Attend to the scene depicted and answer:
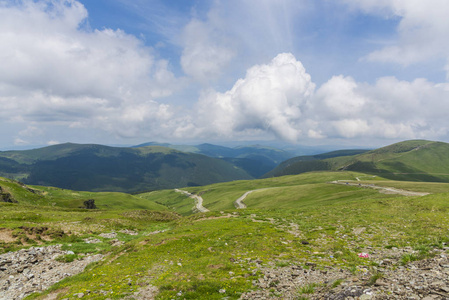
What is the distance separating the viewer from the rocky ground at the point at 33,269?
648 inches

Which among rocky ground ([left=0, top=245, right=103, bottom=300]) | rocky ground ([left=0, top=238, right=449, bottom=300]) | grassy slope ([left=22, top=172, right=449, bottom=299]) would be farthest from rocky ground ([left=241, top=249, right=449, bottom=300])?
rocky ground ([left=0, top=245, right=103, bottom=300])

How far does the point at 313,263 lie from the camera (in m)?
16.3

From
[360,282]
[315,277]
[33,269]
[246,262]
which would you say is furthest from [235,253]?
[33,269]

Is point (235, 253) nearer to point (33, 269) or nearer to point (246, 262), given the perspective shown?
point (246, 262)

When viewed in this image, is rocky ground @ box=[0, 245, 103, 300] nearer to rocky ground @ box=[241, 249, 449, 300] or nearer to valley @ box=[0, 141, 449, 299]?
valley @ box=[0, 141, 449, 299]

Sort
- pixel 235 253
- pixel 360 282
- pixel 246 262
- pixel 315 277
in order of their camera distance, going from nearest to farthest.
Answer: pixel 360 282, pixel 315 277, pixel 246 262, pixel 235 253

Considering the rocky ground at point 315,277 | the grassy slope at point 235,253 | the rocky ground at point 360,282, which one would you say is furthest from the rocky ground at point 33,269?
the rocky ground at point 360,282

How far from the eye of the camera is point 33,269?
1973 cm

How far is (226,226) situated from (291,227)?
960cm

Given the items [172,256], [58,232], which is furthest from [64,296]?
[58,232]

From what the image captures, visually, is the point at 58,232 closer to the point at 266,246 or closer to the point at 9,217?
the point at 9,217

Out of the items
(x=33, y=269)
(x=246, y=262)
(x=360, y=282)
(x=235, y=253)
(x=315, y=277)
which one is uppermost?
(x=360, y=282)

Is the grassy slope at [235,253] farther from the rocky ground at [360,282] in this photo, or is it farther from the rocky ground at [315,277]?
the rocky ground at [360,282]

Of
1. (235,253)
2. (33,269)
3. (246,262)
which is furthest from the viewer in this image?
(235,253)
